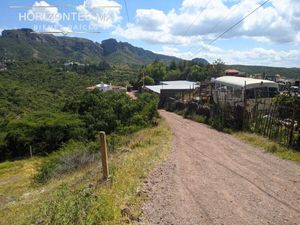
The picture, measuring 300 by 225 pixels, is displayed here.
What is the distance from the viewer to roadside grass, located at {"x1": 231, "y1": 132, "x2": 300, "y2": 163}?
44.8ft

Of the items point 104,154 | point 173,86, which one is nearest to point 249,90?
point 104,154

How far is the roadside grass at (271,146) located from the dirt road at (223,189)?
57 cm

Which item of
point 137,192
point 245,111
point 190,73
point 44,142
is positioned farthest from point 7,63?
point 137,192

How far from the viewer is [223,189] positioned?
29.6ft

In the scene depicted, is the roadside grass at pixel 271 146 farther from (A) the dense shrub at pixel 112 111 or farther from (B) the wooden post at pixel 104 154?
(A) the dense shrub at pixel 112 111

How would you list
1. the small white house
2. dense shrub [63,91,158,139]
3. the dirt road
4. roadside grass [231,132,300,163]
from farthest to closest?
dense shrub [63,91,158,139] → the small white house → roadside grass [231,132,300,163] → the dirt road

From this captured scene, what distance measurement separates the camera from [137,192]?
8320 mm

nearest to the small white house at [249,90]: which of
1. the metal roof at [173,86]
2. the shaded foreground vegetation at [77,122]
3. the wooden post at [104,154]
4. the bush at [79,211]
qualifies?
the shaded foreground vegetation at [77,122]

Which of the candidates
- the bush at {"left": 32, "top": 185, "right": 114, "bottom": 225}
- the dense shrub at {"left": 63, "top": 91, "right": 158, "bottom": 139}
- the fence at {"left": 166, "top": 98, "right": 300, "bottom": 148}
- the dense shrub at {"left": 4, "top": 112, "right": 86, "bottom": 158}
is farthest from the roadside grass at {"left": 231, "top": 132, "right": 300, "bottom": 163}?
the dense shrub at {"left": 4, "top": 112, "right": 86, "bottom": 158}

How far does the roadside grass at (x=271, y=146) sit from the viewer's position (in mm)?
13658

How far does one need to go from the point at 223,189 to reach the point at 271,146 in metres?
7.07

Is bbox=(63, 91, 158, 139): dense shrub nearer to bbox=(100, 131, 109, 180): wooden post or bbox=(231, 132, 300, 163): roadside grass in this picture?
bbox=(231, 132, 300, 163): roadside grass

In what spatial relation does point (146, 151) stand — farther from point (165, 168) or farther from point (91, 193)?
point (91, 193)

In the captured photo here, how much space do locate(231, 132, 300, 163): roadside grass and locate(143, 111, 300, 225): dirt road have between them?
569mm
